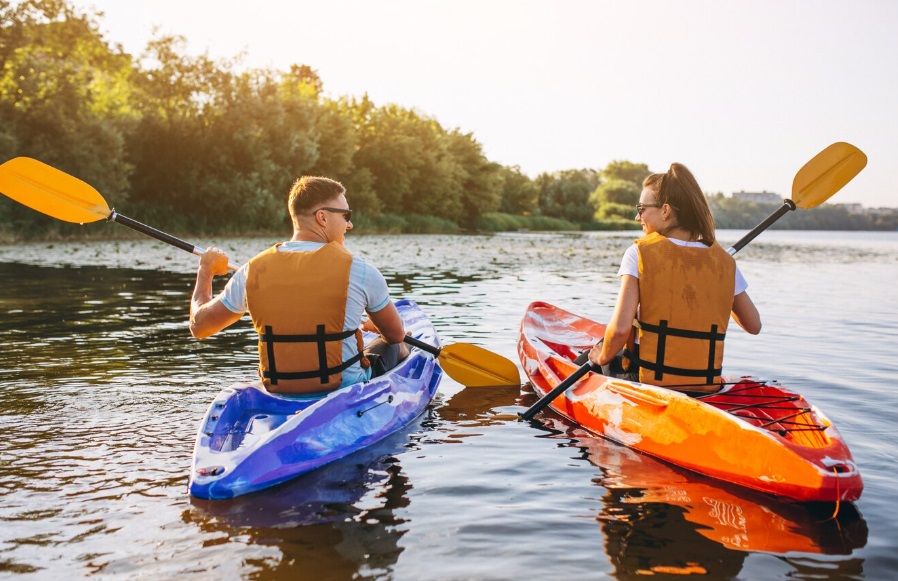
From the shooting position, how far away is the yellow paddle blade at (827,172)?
6301mm

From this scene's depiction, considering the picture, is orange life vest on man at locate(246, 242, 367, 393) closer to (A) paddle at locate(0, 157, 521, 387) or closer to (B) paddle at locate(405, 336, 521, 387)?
(A) paddle at locate(0, 157, 521, 387)

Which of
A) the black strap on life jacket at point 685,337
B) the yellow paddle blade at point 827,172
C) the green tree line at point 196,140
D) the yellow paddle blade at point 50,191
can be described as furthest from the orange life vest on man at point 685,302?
the green tree line at point 196,140

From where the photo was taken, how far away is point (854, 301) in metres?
13.8

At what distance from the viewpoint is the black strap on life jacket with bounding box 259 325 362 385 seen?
444 cm

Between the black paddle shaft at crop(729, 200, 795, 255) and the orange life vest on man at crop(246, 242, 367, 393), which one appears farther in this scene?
the black paddle shaft at crop(729, 200, 795, 255)

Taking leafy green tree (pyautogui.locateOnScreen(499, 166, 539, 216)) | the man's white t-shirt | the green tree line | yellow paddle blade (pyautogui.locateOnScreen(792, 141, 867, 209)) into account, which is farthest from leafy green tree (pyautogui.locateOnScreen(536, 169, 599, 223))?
the man's white t-shirt

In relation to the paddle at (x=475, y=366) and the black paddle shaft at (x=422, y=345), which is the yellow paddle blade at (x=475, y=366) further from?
the black paddle shaft at (x=422, y=345)

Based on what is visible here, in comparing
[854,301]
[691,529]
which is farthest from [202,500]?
[854,301]

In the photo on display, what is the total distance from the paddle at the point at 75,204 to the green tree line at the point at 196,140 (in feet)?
68.1

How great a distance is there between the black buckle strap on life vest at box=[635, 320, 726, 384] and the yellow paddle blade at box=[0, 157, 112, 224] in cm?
404

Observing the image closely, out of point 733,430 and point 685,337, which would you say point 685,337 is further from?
point 733,430

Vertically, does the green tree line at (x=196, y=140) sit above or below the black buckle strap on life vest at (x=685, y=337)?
above

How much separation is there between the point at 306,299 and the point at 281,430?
28.7 inches

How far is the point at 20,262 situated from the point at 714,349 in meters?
17.1
